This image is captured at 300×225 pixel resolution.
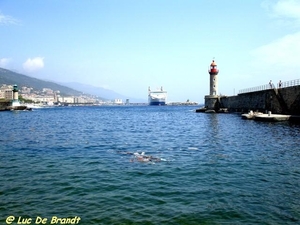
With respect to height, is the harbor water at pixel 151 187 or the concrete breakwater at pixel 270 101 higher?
the concrete breakwater at pixel 270 101

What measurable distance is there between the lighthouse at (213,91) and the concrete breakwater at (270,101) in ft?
10.8

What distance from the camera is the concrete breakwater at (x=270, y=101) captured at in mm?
46116

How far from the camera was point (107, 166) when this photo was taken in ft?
50.3

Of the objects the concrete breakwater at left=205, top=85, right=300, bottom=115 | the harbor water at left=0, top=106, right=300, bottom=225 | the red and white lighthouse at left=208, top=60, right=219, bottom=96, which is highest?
the red and white lighthouse at left=208, top=60, right=219, bottom=96

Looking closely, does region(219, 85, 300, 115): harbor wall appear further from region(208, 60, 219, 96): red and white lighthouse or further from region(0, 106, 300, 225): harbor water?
region(0, 106, 300, 225): harbor water

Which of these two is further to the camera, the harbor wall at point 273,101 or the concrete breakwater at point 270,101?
the concrete breakwater at point 270,101

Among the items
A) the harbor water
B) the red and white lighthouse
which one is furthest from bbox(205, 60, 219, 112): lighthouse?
the harbor water

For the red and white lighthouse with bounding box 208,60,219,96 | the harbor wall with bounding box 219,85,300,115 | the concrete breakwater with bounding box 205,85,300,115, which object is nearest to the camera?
the harbor wall with bounding box 219,85,300,115

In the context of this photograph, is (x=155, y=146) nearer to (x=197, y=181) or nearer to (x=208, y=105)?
(x=197, y=181)

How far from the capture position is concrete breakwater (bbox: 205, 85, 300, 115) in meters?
46.1

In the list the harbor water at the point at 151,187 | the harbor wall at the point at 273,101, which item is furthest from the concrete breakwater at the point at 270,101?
the harbor water at the point at 151,187

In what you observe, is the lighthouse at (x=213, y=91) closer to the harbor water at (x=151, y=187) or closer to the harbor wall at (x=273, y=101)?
the harbor wall at (x=273, y=101)

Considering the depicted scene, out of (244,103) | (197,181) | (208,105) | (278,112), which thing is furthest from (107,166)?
(208,105)

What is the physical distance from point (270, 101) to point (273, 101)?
4.11 ft
